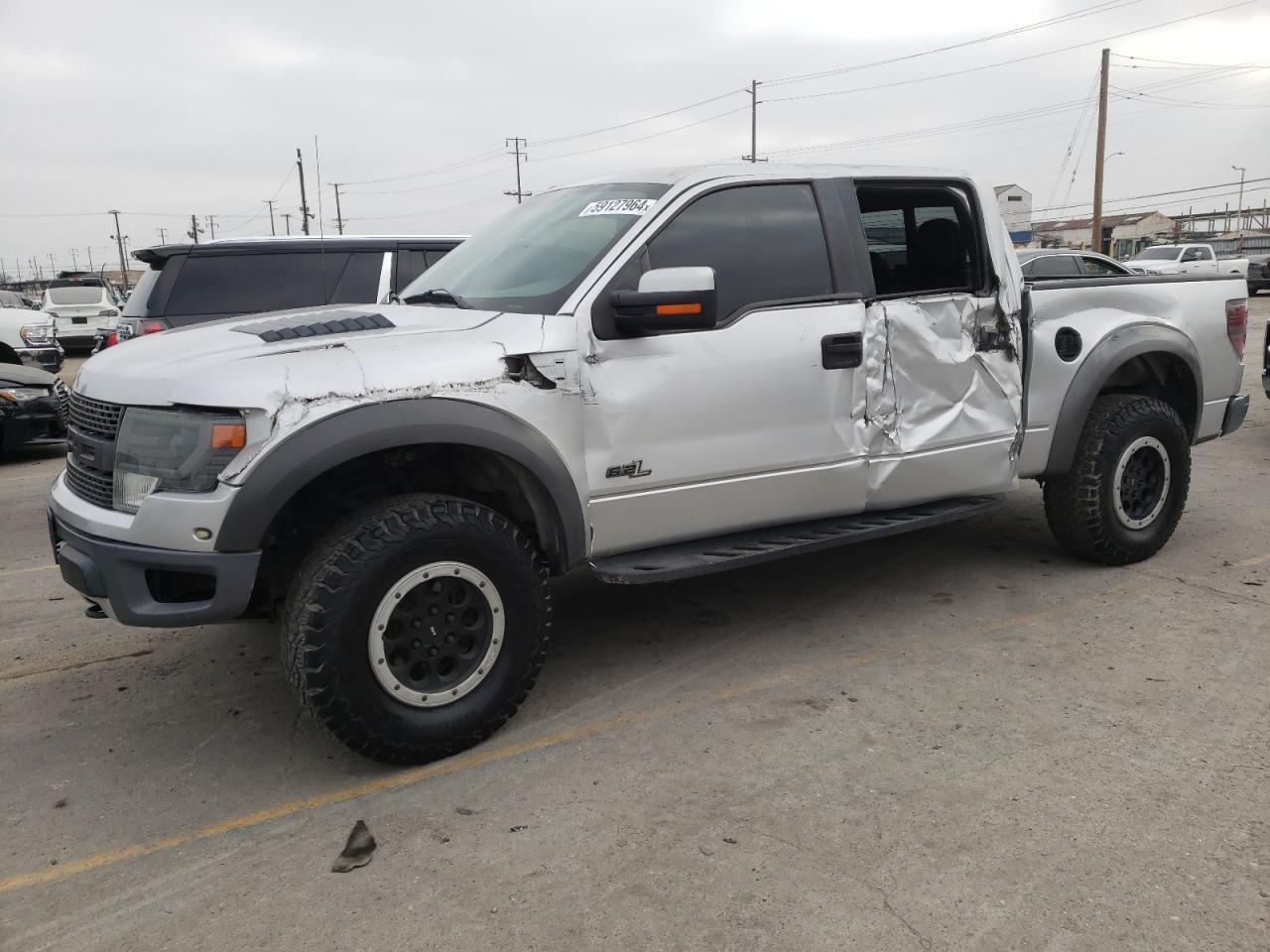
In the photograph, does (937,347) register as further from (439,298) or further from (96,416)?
(96,416)

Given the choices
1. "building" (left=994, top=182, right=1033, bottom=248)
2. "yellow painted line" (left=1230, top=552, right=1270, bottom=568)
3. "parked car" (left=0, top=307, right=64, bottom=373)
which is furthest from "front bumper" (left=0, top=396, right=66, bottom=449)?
"building" (left=994, top=182, right=1033, bottom=248)

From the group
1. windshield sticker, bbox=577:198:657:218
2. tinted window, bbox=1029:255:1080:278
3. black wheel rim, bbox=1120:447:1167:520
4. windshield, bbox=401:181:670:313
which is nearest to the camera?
windshield, bbox=401:181:670:313

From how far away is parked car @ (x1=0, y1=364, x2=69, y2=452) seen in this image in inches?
336

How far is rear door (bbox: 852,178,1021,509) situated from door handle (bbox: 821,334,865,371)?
0.07 meters

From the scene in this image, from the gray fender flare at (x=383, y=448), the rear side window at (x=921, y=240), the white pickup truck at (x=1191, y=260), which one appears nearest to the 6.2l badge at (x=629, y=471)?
the gray fender flare at (x=383, y=448)

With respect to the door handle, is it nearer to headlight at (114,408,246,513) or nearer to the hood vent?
the hood vent

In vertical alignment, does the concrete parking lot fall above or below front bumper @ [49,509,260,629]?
below

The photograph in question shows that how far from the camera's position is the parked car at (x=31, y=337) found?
12516 mm

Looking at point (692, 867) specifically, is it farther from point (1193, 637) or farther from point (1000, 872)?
point (1193, 637)

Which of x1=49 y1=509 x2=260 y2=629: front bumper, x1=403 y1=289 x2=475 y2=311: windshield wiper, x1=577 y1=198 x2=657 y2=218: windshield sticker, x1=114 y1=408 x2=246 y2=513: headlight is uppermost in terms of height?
x1=577 y1=198 x2=657 y2=218: windshield sticker

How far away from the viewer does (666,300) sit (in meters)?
3.30

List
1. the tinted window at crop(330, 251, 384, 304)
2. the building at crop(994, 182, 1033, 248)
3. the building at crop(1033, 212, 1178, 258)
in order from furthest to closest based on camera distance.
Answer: the building at crop(1033, 212, 1178, 258) → the building at crop(994, 182, 1033, 248) → the tinted window at crop(330, 251, 384, 304)

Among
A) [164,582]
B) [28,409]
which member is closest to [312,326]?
[164,582]

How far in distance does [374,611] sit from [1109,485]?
361cm
